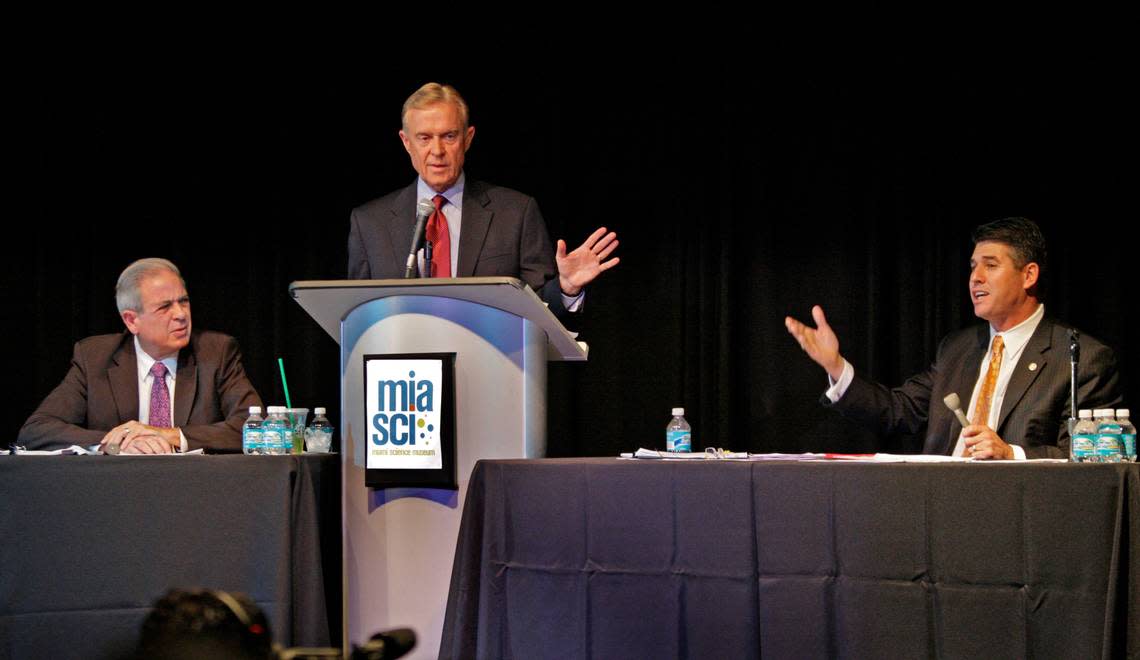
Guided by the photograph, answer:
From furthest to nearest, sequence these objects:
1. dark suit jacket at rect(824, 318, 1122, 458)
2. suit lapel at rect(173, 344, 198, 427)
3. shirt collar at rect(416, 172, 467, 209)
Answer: suit lapel at rect(173, 344, 198, 427)
dark suit jacket at rect(824, 318, 1122, 458)
shirt collar at rect(416, 172, 467, 209)

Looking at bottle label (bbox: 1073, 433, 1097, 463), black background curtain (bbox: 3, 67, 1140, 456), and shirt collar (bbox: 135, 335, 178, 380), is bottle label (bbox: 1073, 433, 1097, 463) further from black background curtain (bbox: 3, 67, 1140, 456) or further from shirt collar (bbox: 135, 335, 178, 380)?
shirt collar (bbox: 135, 335, 178, 380)

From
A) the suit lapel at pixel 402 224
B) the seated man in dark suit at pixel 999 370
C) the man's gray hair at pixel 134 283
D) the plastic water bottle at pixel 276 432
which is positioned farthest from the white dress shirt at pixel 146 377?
the seated man in dark suit at pixel 999 370

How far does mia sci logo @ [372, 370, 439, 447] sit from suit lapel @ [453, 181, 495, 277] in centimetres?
79

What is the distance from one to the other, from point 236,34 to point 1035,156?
11.6ft

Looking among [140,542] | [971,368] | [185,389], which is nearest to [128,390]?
[185,389]

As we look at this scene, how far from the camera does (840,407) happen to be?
387cm

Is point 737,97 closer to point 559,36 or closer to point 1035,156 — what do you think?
point 559,36

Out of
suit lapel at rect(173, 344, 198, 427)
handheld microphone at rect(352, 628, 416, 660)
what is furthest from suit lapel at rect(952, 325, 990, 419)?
handheld microphone at rect(352, 628, 416, 660)

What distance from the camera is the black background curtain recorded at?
15.1ft

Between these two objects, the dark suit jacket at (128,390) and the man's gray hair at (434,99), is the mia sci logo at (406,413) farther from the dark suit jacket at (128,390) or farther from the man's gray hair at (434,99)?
the dark suit jacket at (128,390)

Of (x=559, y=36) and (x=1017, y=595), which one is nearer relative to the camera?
(x=1017, y=595)

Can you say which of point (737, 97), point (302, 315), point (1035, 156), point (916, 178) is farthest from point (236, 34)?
point (1035, 156)

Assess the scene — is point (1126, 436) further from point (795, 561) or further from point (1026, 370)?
point (795, 561)

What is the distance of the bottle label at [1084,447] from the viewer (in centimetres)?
264
